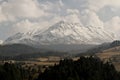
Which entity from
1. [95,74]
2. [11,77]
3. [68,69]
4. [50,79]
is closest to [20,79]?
[11,77]

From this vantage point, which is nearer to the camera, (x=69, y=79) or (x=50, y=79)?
(x=69, y=79)

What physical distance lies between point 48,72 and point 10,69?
2416 centimetres

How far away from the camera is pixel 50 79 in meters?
190

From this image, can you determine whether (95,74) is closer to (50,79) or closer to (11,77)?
(50,79)

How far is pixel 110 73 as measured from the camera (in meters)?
Result: 196

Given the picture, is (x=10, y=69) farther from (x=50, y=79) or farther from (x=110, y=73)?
(x=110, y=73)

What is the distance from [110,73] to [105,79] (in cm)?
680

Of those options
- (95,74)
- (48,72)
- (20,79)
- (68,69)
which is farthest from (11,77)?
(95,74)

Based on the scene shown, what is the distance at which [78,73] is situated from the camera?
195500 millimetres

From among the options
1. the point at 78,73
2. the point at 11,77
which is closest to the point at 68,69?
the point at 78,73

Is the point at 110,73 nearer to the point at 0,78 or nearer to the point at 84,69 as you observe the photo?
the point at 84,69

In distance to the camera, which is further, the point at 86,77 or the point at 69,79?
the point at 86,77

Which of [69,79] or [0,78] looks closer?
[69,79]

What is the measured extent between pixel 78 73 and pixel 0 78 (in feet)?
155
